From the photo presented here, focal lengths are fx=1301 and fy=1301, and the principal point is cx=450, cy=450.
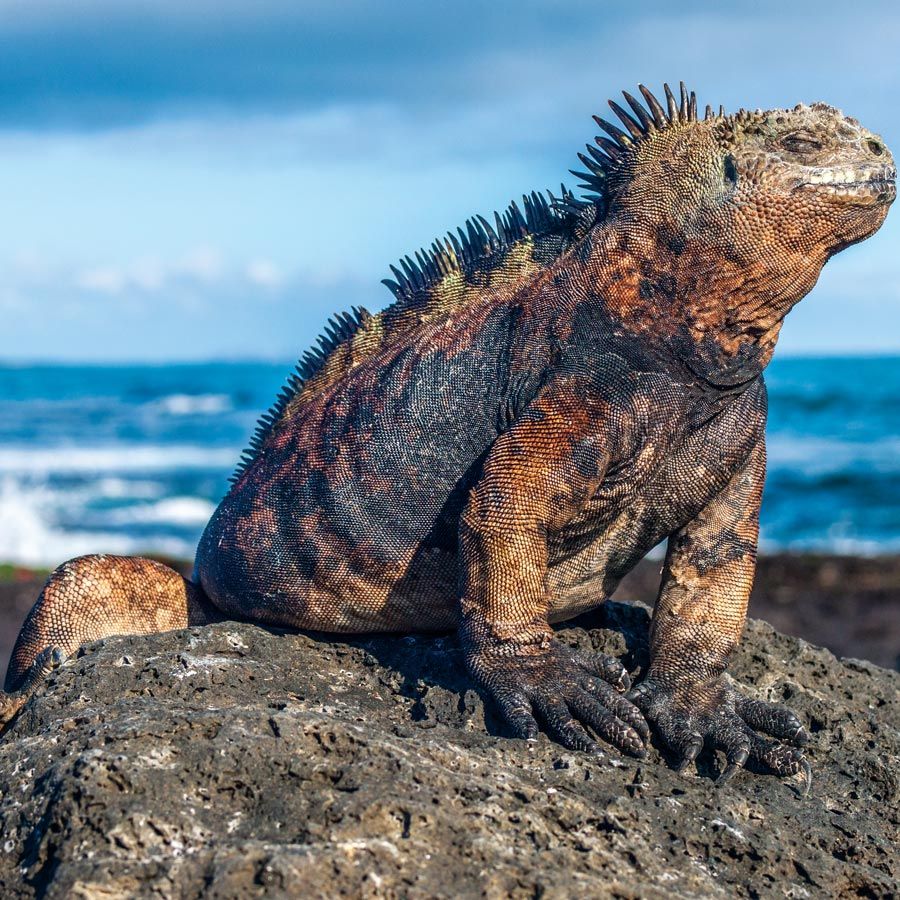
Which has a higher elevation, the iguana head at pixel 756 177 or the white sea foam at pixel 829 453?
the white sea foam at pixel 829 453

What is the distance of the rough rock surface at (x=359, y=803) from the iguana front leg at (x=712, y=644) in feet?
0.33

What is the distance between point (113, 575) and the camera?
4.64m

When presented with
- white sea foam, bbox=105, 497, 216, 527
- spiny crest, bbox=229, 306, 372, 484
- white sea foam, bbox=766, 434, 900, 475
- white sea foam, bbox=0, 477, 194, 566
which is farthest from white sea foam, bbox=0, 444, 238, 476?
spiny crest, bbox=229, 306, 372, 484

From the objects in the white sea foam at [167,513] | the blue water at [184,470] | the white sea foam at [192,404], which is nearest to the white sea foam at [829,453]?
the blue water at [184,470]

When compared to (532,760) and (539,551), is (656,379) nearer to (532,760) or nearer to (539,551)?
(539,551)

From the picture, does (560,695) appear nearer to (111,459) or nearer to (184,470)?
(184,470)

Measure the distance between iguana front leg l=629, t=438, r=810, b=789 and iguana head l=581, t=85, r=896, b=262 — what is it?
2.58 ft

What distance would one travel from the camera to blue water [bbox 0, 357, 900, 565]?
21094 mm

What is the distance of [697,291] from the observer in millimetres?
3943

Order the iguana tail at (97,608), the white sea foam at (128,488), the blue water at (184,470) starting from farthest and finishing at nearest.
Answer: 1. the white sea foam at (128,488)
2. the blue water at (184,470)
3. the iguana tail at (97,608)

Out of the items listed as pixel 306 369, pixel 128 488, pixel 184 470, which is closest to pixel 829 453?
pixel 184 470

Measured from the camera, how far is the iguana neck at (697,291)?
3.90 m

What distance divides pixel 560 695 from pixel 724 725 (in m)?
0.52

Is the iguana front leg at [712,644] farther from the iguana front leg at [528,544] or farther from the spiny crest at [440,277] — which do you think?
the spiny crest at [440,277]
